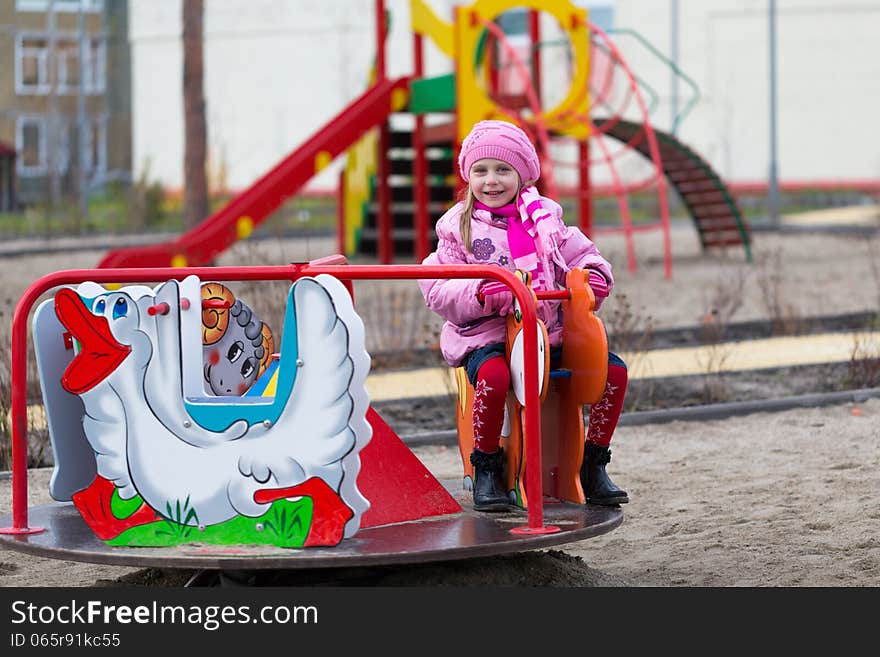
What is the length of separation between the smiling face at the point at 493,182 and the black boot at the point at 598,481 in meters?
0.78

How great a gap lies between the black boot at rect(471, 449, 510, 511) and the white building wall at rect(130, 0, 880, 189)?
25986 millimetres

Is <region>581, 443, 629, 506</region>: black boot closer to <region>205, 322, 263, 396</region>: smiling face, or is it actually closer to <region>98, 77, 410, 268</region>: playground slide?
<region>205, 322, 263, 396</region>: smiling face

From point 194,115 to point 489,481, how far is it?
12205mm

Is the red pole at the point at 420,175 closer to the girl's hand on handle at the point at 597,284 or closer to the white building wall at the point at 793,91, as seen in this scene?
the girl's hand on handle at the point at 597,284

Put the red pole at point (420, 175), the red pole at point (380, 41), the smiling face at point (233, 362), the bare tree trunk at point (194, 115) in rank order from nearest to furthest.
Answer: the smiling face at point (233, 362) < the red pole at point (420, 175) < the red pole at point (380, 41) < the bare tree trunk at point (194, 115)

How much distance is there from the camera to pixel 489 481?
4.31 meters

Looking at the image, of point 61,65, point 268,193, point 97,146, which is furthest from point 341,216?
point 61,65

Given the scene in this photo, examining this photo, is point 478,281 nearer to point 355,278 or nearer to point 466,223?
point 466,223

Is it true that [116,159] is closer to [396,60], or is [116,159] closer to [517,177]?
[396,60]

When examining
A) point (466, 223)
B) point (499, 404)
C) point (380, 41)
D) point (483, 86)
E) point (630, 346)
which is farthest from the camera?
point (380, 41)

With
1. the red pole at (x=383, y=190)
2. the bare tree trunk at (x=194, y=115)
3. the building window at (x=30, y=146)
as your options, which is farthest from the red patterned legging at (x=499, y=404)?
the building window at (x=30, y=146)

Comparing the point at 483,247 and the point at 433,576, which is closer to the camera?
the point at 433,576

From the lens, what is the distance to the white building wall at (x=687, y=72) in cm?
3128

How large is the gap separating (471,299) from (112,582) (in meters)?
1.35
